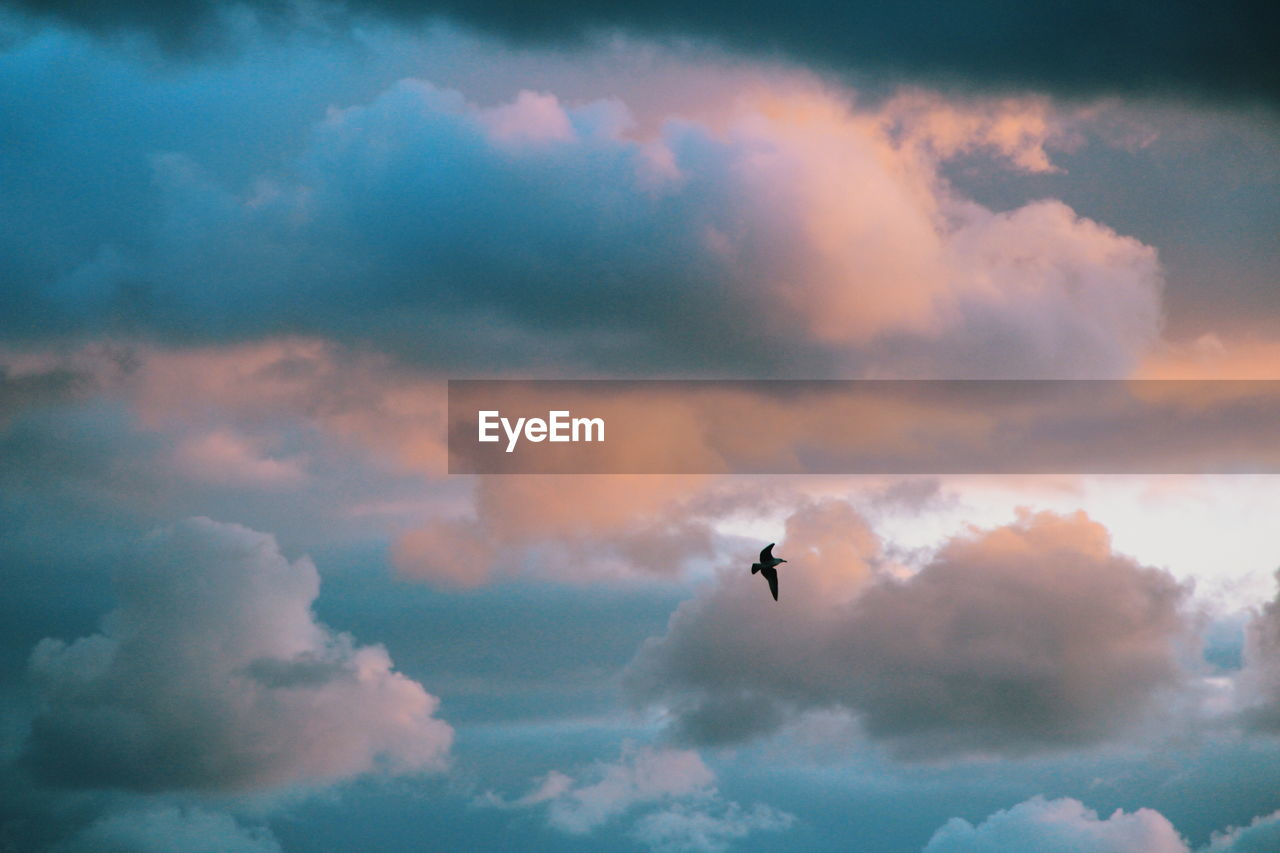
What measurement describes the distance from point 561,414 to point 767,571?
2427cm

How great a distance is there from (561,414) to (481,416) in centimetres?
667

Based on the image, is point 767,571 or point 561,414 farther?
point 561,414

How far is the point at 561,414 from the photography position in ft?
475

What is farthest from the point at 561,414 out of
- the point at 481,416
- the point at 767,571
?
the point at 767,571

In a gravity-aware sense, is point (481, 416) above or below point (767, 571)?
above

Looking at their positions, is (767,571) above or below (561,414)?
below

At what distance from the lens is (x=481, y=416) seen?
142 metres

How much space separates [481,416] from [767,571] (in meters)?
26.9

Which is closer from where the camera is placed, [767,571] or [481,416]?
[767,571]

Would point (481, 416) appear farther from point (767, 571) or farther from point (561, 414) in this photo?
point (767, 571)

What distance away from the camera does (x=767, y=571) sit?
424 ft
